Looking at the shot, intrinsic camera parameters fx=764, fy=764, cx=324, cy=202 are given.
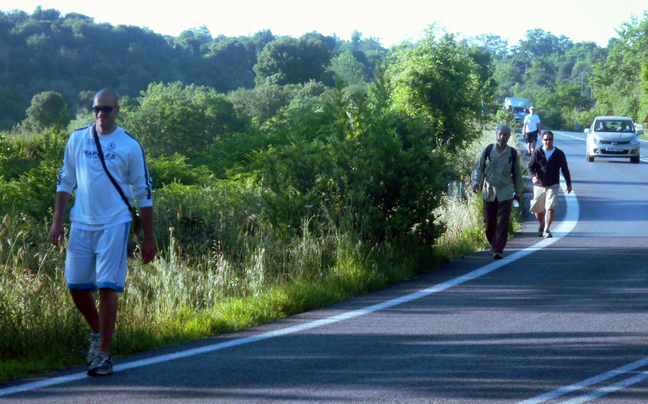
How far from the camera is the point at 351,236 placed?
9555 mm

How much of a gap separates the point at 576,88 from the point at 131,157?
104725 millimetres

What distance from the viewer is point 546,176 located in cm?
1332

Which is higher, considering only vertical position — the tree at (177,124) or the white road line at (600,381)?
the tree at (177,124)

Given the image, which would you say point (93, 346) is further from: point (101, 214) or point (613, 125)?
point (613, 125)

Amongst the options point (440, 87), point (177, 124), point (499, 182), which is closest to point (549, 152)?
point (499, 182)

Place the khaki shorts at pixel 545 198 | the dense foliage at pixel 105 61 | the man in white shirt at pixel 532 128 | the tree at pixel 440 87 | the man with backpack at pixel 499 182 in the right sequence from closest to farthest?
the man with backpack at pixel 499 182 → the khaki shorts at pixel 545 198 → the tree at pixel 440 87 → the man in white shirt at pixel 532 128 → the dense foliage at pixel 105 61

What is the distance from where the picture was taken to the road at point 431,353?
4.89 metres

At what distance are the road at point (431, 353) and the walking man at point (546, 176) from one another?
11.8 feet

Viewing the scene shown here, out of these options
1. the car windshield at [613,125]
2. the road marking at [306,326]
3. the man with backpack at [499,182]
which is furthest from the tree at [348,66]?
the road marking at [306,326]

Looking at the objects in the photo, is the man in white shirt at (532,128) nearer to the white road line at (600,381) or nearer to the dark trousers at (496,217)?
the dark trousers at (496,217)

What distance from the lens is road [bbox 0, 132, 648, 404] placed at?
4887 mm

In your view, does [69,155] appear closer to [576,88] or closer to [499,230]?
[499,230]

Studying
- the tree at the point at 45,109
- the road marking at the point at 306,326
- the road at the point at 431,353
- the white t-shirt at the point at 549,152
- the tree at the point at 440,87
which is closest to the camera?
the road at the point at 431,353

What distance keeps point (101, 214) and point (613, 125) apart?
3101 centimetres
